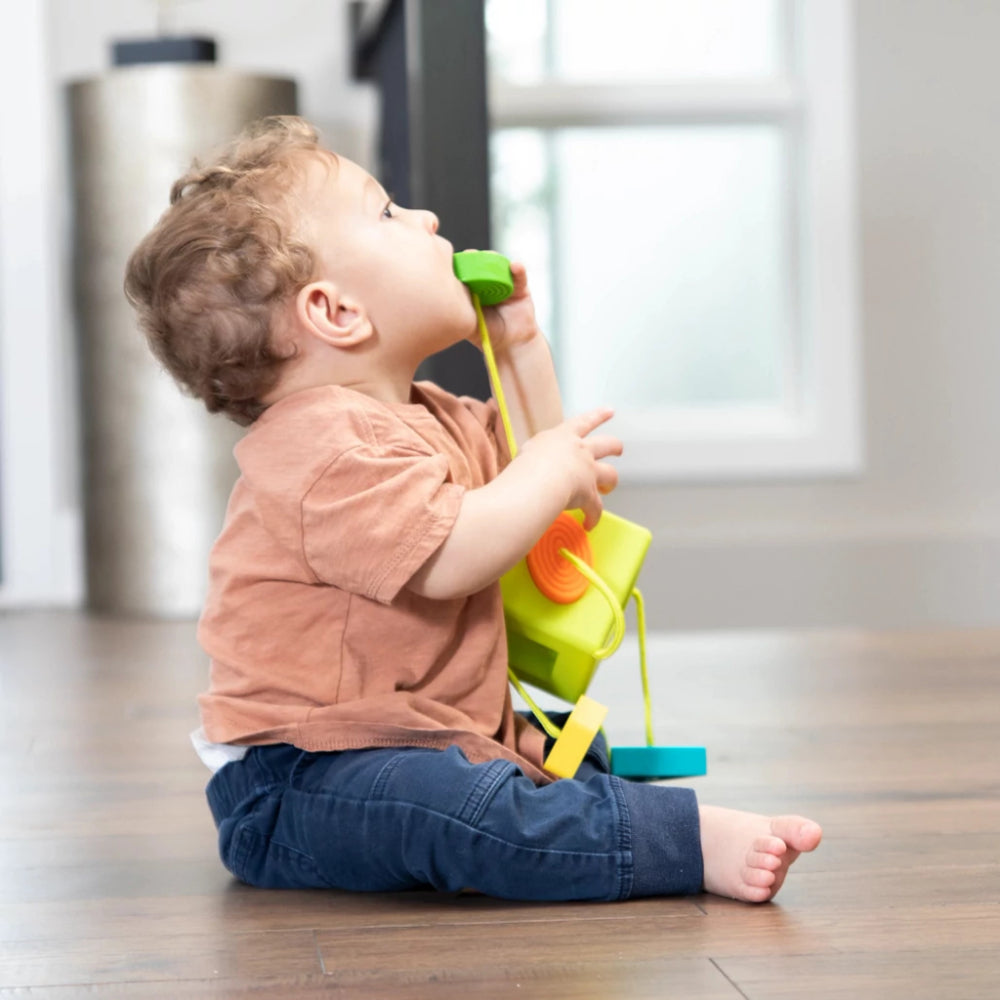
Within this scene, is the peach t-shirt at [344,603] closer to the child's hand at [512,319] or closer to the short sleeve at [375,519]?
the short sleeve at [375,519]

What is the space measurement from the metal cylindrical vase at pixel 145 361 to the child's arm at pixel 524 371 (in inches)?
55.6

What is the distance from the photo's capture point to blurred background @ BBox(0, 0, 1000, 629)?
275 cm

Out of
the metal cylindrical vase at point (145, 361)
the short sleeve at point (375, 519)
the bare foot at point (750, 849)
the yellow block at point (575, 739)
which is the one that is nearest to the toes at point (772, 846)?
the bare foot at point (750, 849)

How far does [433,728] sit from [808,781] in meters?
0.42

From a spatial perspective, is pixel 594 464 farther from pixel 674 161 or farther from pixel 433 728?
pixel 674 161

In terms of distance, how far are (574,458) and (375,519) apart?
147mm

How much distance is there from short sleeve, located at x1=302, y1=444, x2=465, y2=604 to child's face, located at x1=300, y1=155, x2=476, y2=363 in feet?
0.38

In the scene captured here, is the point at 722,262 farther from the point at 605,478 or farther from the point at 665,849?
the point at 665,849

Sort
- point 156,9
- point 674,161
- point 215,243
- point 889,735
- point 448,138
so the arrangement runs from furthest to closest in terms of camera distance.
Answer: point 674,161 → point 156,9 → point 448,138 → point 889,735 → point 215,243

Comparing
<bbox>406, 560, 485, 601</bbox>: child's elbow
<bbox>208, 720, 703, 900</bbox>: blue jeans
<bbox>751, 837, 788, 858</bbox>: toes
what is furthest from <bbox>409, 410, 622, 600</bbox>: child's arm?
<bbox>751, 837, 788, 858</bbox>: toes

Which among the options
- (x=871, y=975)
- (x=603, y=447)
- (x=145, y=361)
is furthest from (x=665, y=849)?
(x=145, y=361)

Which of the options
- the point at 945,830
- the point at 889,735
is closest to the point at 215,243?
the point at 945,830

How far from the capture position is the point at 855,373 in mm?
2896

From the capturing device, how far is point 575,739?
1007 mm
